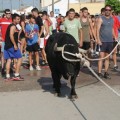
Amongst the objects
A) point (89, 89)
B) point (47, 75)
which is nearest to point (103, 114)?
point (89, 89)

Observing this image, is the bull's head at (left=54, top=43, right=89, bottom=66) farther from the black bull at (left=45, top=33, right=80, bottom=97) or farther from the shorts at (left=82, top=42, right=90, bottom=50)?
the shorts at (left=82, top=42, right=90, bottom=50)

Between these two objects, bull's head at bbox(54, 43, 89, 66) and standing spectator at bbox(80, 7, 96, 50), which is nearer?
bull's head at bbox(54, 43, 89, 66)

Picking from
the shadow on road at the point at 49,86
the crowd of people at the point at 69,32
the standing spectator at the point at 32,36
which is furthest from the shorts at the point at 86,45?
the shadow on road at the point at 49,86

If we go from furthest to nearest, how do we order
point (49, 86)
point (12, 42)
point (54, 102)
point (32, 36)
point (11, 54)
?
1. point (32, 36)
2. point (11, 54)
3. point (12, 42)
4. point (49, 86)
5. point (54, 102)

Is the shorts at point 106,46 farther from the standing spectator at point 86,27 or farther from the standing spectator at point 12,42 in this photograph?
the standing spectator at point 12,42

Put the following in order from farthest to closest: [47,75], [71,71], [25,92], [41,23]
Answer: [41,23]
[47,75]
[25,92]
[71,71]

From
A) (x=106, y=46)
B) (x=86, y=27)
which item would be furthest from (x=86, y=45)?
(x=106, y=46)

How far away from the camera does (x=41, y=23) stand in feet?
39.5

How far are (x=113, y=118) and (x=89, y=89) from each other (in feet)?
7.56

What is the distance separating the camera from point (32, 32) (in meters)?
11.5

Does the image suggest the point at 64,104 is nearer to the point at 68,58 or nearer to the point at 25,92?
the point at 68,58

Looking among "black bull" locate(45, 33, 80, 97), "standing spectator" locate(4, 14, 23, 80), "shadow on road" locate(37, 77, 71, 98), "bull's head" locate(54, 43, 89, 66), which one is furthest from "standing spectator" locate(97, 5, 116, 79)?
"bull's head" locate(54, 43, 89, 66)

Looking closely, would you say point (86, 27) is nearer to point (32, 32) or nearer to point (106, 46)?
point (106, 46)

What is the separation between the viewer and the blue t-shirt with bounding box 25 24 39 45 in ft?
37.7
